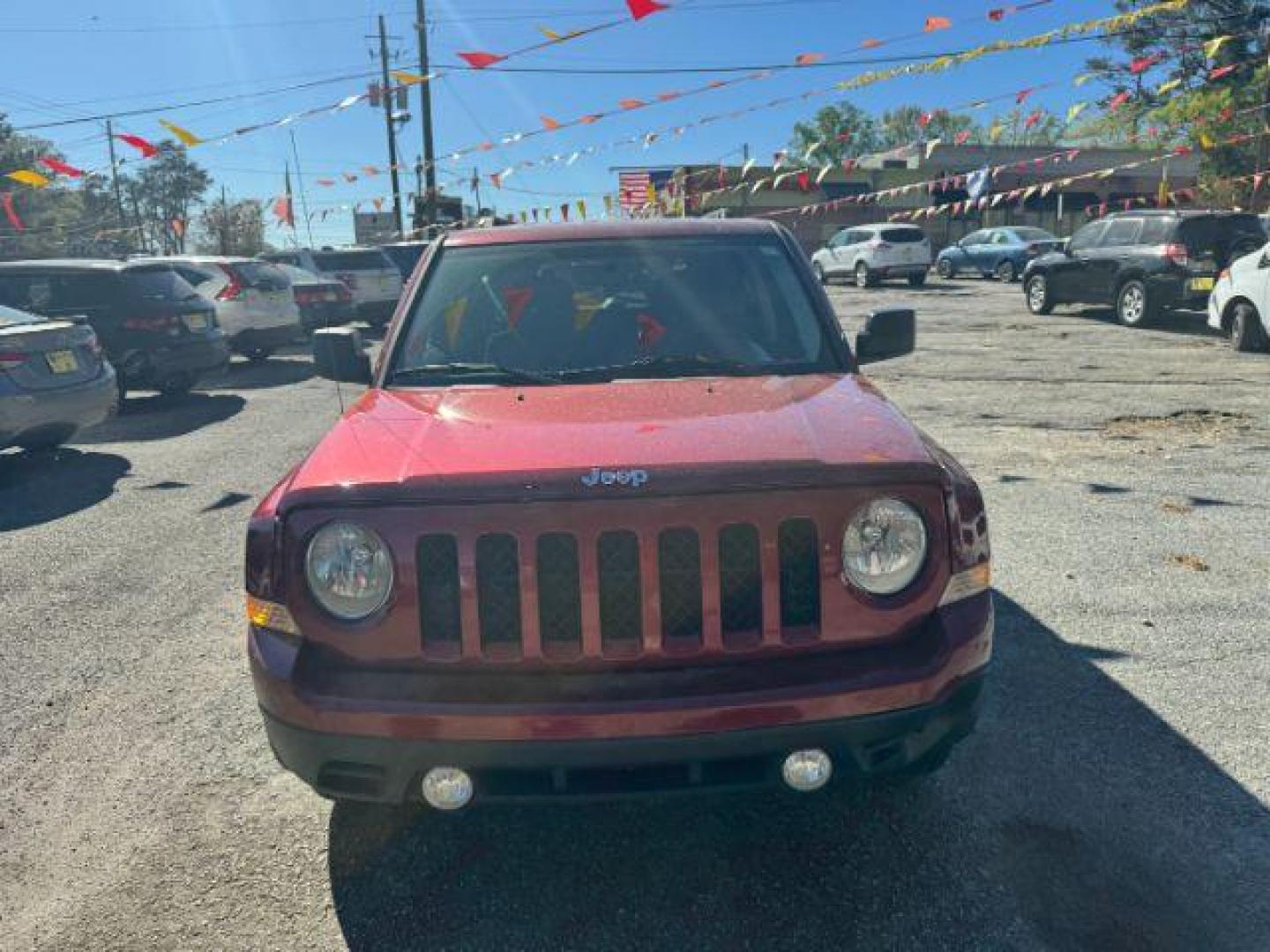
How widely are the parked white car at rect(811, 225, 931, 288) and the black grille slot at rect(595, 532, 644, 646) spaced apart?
83.5ft

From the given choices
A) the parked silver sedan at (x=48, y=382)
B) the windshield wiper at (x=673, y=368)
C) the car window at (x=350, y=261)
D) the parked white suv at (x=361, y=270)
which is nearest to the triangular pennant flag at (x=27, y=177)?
the parked silver sedan at (x=48, y=382)

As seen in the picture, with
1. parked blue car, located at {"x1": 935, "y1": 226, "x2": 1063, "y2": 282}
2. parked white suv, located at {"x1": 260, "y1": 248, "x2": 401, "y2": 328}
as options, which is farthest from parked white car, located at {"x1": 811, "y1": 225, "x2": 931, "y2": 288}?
parked white suv, located at {"x1": 260, "y1": 248, "x2": 401, "y2": 328}

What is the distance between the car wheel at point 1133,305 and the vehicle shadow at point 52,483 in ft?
44.2

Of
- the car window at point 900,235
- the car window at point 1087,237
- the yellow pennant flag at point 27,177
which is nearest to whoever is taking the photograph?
the yellow pennant flag at point 27,177

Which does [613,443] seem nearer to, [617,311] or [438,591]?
[438,591]

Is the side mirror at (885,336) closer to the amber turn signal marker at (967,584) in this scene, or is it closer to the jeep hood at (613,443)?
the jeep hood at (613,443)

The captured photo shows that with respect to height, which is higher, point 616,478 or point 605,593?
point 616,478

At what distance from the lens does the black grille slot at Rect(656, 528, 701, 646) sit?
2305 mm

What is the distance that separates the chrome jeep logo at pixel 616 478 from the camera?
2273 mm

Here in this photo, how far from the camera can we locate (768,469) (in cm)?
232

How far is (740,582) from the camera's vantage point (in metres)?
2.33

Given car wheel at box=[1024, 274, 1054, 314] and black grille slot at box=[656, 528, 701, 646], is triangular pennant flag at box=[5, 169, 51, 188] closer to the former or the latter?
black grille slot at box=[656, 528, 701, 646]

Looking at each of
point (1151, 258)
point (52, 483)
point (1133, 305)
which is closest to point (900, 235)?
point (1133, 305)

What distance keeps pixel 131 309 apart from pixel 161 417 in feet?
4.10
